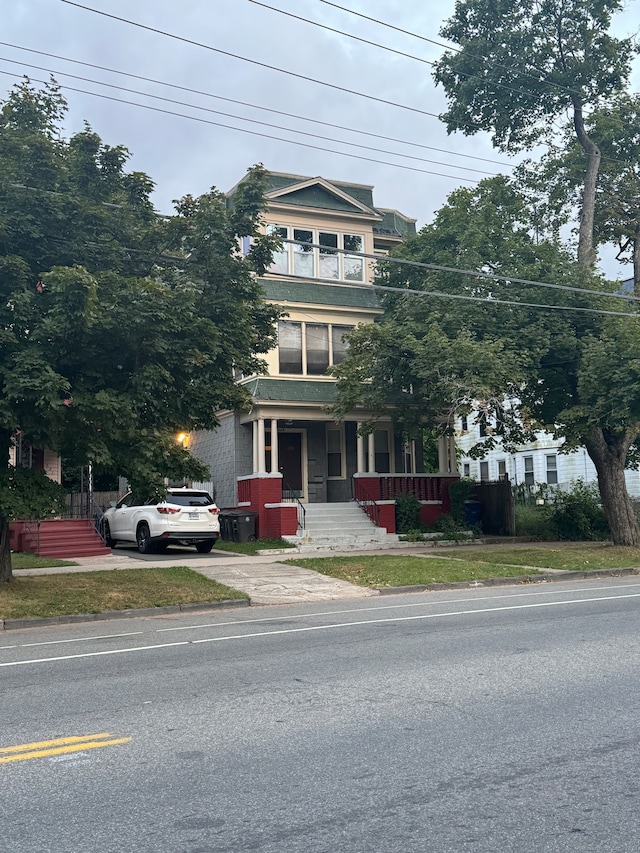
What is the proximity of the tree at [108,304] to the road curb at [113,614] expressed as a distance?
1.76 metres

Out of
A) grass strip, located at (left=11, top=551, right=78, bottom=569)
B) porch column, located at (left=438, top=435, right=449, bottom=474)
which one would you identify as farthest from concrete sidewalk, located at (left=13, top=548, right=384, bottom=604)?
porch column, located at (left=438, top=435, right=449, bottom=474)

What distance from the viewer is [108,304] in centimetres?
1147

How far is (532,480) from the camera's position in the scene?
4838 centimetres

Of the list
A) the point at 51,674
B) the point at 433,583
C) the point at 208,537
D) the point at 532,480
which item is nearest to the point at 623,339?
the point at 433,583

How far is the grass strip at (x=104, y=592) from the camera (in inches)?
479

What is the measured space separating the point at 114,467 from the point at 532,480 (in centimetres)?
3890

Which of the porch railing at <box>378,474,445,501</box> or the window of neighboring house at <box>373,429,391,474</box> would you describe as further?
the window of neighboring house at <box>373,429,391,474</box>

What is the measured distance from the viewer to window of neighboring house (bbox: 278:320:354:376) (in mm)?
25141

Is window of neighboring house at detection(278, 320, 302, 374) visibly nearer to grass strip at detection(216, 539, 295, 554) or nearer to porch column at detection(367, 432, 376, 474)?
porch column at detection(367, 432, 376, 474)

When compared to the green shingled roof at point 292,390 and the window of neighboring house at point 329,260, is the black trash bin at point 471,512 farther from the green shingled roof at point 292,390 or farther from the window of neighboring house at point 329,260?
the window of neighboring house at point 329,260

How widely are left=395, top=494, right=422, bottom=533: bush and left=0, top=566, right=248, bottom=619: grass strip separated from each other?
9.76m

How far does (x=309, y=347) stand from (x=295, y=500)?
4.89 meters

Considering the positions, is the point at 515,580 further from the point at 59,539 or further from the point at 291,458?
the point at 59,539

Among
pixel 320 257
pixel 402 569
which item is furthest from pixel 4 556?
pixel 320 257
